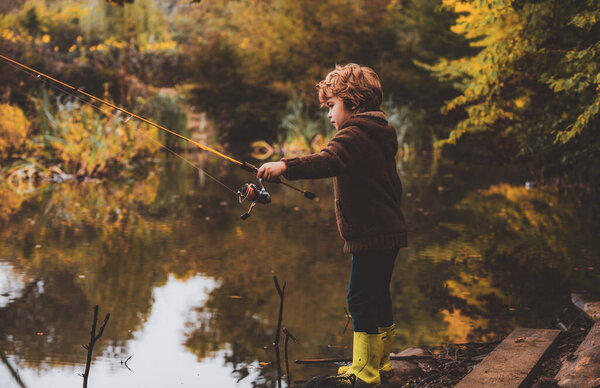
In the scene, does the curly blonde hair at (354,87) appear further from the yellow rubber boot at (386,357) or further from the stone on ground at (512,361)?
the stone on ground at (512,361)

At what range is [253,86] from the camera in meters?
28.7

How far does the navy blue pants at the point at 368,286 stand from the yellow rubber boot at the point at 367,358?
1.4 inches

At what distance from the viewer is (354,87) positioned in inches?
140

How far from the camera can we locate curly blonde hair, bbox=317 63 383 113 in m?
3.54

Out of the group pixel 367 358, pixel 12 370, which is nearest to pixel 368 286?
pixel 367 358

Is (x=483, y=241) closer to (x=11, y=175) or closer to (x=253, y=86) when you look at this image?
(x=11, y=175)

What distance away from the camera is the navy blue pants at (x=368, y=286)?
3.47 metres

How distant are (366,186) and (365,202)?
0.07 m

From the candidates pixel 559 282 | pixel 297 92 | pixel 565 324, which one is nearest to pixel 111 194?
pixel 559 282

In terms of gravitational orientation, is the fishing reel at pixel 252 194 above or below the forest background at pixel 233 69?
below

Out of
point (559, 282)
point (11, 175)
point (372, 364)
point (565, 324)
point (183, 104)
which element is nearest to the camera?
point (372, 364)

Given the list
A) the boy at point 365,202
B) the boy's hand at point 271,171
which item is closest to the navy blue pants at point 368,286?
the boy at point 365,202

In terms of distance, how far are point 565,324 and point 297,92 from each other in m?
23.5

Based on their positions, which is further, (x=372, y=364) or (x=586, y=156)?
(x=586, y=156)
